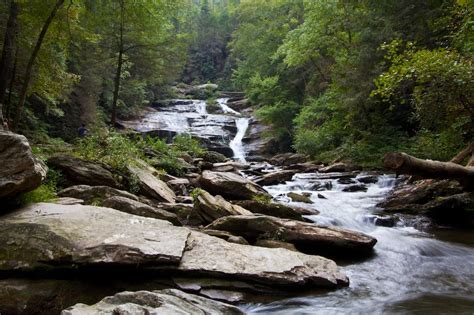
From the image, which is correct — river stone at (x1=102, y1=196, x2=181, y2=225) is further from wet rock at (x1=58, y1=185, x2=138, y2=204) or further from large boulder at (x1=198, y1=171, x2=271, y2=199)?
large boulder at (x1=198, y1=171, x2=271, y2=199)

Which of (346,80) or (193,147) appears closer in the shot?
(346,80)

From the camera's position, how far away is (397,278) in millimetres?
6074

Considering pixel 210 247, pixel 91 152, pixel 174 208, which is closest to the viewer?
pixel 210 247

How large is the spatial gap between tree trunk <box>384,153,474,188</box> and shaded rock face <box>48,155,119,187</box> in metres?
6.28

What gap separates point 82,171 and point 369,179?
981cm

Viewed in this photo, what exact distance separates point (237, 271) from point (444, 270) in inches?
154

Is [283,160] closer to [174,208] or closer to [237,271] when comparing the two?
[174,208]

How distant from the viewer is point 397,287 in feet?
18.7

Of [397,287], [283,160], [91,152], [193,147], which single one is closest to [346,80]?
[283,160]

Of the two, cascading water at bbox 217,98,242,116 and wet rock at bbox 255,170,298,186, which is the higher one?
cascading water at bbox 217,98,242,116

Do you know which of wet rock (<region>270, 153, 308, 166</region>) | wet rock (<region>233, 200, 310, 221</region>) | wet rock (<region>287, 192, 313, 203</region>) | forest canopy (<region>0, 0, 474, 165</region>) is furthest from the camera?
wet rock (<region>270, 153, 308, 166</region>)

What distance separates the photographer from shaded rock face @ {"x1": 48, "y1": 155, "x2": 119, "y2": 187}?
8.73 metres

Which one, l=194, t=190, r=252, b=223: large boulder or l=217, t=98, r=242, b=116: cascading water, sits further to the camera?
l=217, t=98, r=242, b=116: cascading water

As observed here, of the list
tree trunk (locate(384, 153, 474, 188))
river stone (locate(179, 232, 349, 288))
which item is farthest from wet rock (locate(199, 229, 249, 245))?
tree trunk (locate(384, 153, 474, 188))
